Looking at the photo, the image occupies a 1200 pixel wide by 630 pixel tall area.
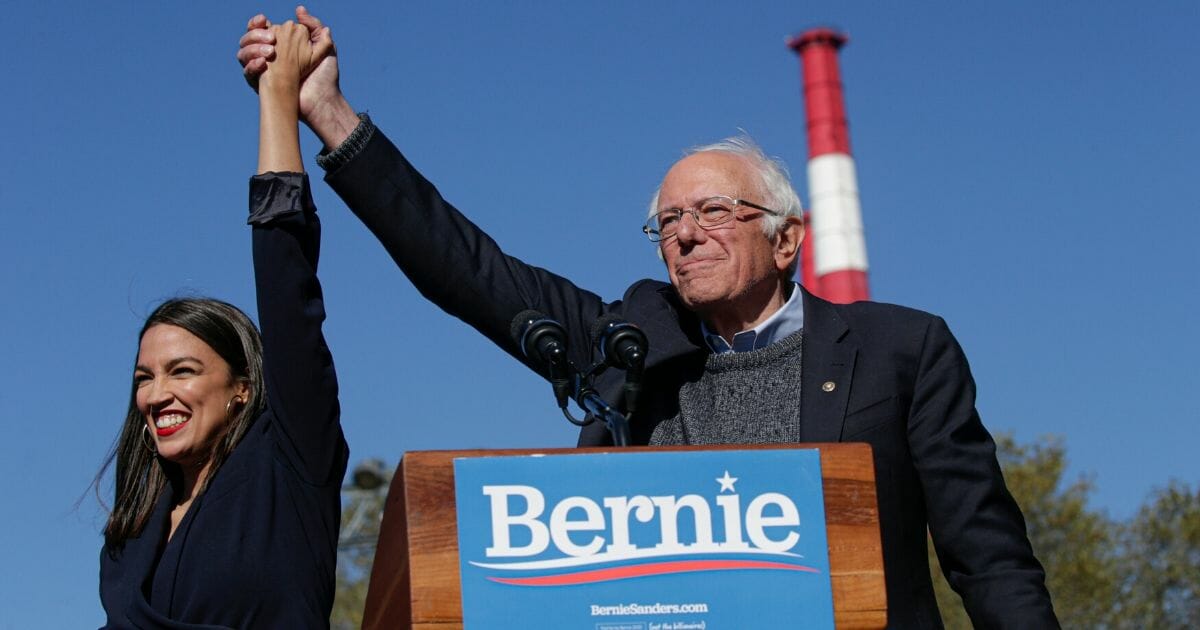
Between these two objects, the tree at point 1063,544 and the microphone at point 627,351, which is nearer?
the microphone at point 627,351

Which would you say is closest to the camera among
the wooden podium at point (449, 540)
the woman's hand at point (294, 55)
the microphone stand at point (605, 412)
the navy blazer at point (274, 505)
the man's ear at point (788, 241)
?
the wooden podium at point (449, 540)

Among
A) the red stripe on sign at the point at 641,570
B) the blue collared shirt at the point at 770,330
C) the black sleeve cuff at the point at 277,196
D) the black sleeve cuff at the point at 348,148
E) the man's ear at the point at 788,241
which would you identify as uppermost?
the black sleeve cuff at the point at 348,148

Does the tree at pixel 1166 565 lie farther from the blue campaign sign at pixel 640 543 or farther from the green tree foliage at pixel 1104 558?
the blue campaign sign at pixel 640 543

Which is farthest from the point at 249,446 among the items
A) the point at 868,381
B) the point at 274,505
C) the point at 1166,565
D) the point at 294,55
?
the point at 1166,565

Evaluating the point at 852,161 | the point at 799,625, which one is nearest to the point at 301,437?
the point at 799,625

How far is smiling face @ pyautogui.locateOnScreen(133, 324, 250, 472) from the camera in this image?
12.5ft

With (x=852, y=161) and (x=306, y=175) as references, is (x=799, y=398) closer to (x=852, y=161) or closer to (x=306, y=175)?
(x=306, y=175)

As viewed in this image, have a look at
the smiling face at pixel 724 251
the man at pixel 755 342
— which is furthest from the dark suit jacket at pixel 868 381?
the smiling face at pixel 724 251

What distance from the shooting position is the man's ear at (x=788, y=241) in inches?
169

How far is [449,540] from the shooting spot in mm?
2760

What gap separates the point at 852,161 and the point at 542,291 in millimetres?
24628

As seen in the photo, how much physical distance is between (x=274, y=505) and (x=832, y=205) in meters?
24.1

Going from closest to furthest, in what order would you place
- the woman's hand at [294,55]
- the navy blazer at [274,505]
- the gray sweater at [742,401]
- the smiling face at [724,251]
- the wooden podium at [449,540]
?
1. the wooden podium at [449,540]
2. the navy blazer at [274,505]
3. the woman's hand at [294,55]
4. the gray sweater at [742,401]
5. the smiling face at [724,251]

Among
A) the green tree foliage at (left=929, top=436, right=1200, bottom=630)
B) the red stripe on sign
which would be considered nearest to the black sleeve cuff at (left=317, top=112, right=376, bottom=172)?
the red stripe on sign
